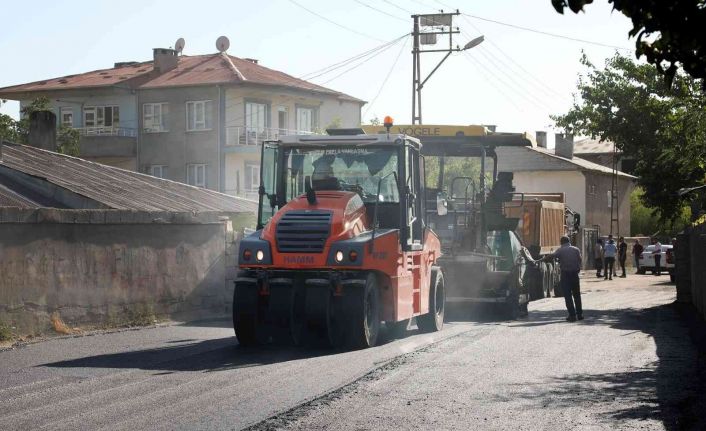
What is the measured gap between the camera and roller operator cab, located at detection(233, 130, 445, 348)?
635 inches

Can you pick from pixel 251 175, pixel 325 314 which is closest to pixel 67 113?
pixel 251 175

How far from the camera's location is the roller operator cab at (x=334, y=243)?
16.1 metres

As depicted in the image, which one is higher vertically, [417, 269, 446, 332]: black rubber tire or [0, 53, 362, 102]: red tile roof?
[0, 53, 362, 102]: red tile roof

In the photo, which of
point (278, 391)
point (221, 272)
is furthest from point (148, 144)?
point (278, 391)

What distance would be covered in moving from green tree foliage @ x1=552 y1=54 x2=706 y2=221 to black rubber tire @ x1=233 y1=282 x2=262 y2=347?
46.8 feet

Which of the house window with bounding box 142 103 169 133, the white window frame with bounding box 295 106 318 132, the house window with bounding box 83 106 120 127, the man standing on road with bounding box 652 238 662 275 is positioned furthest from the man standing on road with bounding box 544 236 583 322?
the house window with bounding box 83 106 120 127

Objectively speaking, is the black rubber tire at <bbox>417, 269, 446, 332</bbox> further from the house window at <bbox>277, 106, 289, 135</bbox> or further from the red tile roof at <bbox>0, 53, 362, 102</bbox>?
the house window at <bbox>277, 106, 289, 135</bbox>

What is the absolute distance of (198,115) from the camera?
59.5 m

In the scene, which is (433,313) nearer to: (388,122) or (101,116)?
(388,122)

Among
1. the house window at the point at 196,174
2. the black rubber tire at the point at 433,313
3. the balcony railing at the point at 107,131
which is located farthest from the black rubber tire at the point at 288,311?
the balcony railing at the point at 107,131

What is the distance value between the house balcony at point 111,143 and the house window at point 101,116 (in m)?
0.61

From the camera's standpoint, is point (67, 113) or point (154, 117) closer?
point (154, 117)

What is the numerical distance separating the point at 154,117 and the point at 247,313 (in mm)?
45506

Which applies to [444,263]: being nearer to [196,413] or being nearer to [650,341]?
[650,341]
